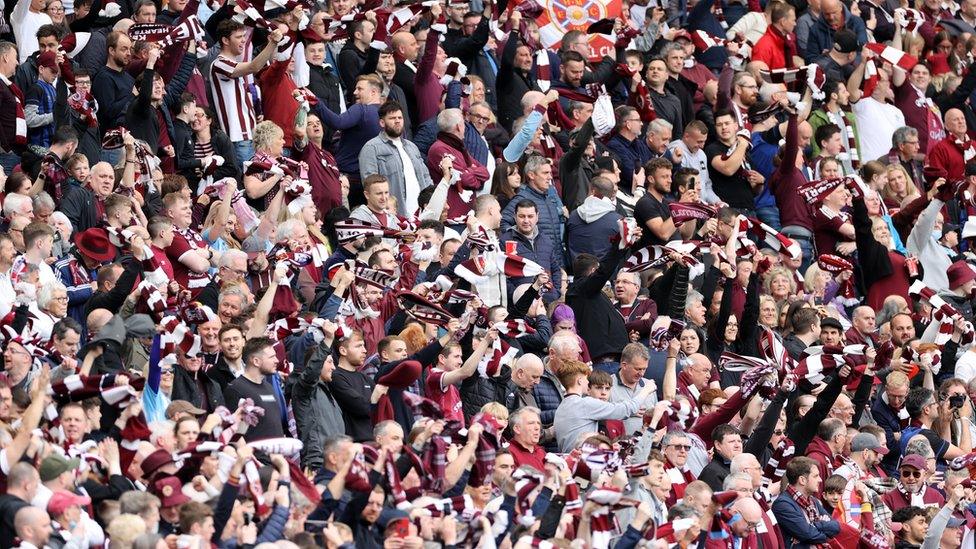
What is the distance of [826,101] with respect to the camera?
19766 millimetres

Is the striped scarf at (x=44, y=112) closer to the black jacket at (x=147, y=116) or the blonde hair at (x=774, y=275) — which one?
the black jacket at (x=147, y=116)

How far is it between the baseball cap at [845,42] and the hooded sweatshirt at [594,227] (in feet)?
16.5

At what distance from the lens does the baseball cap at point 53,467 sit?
10.4 metres

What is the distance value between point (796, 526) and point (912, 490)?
1.74m

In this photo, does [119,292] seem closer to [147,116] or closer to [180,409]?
[180,409]

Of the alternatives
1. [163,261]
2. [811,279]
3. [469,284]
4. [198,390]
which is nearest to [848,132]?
[811,279]

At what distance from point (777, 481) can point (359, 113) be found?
4.16m

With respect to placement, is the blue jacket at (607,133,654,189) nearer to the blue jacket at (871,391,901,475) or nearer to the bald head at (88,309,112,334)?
the blue jacket at (871,391,901,475)

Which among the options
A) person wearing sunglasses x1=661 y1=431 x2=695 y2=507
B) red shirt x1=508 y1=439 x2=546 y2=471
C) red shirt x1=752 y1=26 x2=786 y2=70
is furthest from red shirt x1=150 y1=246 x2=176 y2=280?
red shirt x1=752 y1=26 x2=786 y2=70

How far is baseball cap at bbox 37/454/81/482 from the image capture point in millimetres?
10398

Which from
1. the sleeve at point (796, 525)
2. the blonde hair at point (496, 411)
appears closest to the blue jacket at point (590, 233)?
the sleeve at point (796, 525)

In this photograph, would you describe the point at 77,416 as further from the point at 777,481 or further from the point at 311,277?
the point at 777,481

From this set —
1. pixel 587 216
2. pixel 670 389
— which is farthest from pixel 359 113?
pixel 670 389

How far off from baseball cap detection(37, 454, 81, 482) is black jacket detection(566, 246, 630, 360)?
5.06 m
